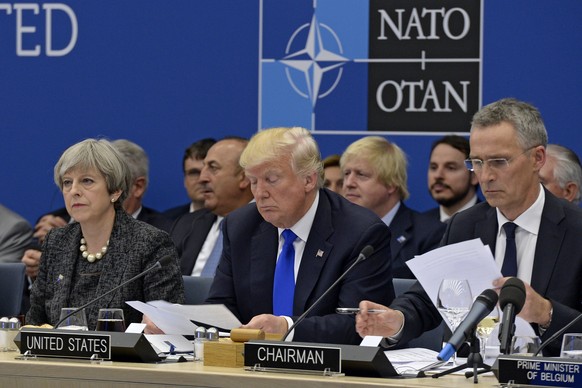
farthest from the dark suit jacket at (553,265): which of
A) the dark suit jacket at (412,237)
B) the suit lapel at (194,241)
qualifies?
the suit lapel at (194,241)

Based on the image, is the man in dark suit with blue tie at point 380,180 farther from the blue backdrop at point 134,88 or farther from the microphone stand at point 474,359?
the microphone stand at point 474,359

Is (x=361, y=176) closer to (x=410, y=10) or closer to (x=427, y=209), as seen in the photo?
(x=427, y=209)

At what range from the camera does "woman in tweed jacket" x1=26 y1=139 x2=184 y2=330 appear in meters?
4.18

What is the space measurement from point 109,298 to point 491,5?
3058 millimetres

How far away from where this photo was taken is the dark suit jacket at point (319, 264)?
3.92 meters

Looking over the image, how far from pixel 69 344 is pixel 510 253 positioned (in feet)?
4.87

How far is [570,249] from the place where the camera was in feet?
12.1

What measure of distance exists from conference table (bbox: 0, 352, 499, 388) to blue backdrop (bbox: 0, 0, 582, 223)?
367 centimetres

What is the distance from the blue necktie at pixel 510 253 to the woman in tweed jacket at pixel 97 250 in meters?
1.21

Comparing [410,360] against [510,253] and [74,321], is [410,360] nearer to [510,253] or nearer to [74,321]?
[510,253]

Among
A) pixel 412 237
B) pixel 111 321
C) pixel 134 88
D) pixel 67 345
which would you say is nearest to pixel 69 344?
pixel 67 345

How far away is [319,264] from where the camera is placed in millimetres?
3951

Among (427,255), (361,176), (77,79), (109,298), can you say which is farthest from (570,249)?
(77,79)

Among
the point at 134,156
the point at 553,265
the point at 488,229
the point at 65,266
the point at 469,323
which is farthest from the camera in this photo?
the point at 134,156
